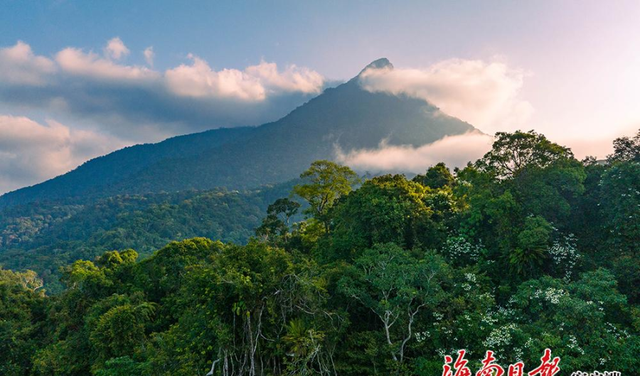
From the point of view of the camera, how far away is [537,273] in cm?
1102

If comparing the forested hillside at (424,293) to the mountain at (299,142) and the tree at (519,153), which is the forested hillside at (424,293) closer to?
the tree at (519,153)

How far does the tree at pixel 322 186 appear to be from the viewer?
24719mm

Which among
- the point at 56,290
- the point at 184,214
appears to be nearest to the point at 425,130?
the point at 184,214

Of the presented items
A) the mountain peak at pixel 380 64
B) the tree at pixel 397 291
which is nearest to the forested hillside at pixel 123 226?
the tree at pixel 397 291

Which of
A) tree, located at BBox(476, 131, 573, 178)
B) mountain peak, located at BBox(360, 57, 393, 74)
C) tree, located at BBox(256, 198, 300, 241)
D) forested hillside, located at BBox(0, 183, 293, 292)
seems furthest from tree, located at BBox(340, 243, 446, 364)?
mountain peak, located at BBox(360, 57, 393, 74)

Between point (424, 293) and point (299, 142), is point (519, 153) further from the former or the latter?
point (299, 142)

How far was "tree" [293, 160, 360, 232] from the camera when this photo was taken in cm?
2472

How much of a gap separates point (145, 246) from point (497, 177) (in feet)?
236

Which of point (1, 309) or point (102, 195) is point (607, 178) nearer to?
point (1, 309)

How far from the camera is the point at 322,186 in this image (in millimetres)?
24828

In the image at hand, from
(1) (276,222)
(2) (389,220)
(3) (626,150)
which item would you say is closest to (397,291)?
(2) (389,220)

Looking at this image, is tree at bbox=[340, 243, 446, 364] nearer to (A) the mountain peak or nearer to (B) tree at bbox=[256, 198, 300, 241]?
(B) tree at bbox=[256, 198, 300, 241]

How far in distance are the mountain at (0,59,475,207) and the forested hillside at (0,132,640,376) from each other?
4790 inches

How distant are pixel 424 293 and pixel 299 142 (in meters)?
161
